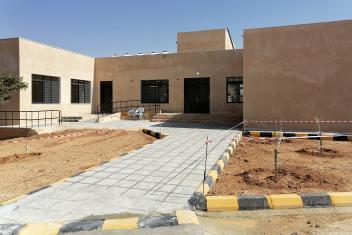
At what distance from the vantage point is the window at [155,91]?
2292 cm

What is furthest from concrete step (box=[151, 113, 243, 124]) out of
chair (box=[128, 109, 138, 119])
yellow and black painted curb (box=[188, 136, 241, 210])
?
yellow and black painted curb (box=[188, 136, 241, 210])

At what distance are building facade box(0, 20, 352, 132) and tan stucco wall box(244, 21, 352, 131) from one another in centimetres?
4

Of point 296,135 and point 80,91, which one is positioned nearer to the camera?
point 296,135

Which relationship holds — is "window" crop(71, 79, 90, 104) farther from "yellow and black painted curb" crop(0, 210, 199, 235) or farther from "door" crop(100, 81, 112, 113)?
"yellow and black painted curb" crop(0, 210, 199, 235)

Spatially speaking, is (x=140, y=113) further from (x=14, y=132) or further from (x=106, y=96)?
(x=14, y=132)

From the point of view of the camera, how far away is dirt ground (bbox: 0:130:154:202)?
6719 millimetres

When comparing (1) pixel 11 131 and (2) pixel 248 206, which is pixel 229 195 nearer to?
(2) pixel 248 206

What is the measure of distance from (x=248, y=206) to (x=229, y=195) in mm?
480

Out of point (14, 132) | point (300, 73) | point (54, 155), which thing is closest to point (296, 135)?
point (300, 73)

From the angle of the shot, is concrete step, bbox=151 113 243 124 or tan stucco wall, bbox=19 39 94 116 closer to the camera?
tan stucco wall, bbox=19 39 94 116

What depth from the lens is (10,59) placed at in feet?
57.2

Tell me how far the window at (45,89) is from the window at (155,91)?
234 inches

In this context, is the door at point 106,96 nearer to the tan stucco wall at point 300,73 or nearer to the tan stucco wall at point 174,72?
the tan stucco wall at point 174,72

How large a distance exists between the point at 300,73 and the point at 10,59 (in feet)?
47.9
